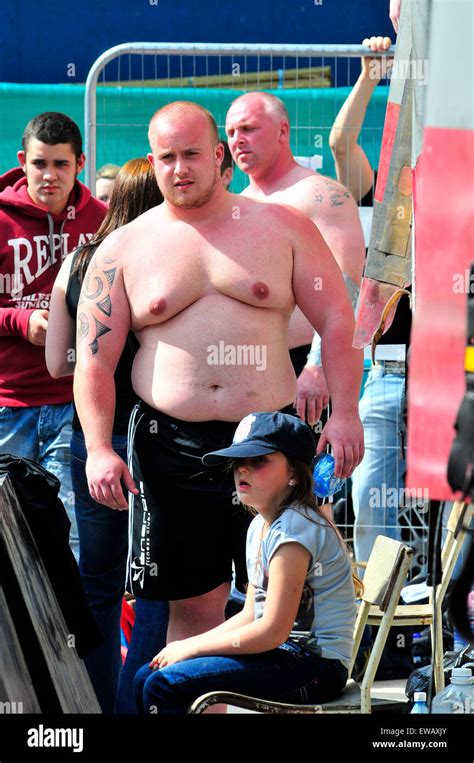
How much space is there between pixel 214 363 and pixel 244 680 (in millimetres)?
1054

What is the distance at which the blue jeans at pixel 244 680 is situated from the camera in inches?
142

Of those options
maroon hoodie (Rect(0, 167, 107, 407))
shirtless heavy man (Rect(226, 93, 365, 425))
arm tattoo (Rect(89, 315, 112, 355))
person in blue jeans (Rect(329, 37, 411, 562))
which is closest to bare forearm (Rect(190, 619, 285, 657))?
arm tattoo (Rect(89, 315, 112, 355))

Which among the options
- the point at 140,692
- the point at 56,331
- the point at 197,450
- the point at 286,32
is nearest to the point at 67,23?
the point at 286,32

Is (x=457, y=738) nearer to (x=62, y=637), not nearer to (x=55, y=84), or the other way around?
(x=62, y=637)

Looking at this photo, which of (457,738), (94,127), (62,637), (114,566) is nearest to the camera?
(457,738)

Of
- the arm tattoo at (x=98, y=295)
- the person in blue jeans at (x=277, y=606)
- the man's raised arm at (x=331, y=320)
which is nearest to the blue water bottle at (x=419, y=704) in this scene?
the person in blue jeans at (x=277, y=606)

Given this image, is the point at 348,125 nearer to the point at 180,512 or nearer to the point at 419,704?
the point at 180,512

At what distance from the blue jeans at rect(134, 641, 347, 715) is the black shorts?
0.56 m

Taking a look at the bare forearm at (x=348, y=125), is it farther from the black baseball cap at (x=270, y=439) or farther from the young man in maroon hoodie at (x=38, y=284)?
the black baseball cap at (x=270, y=439)

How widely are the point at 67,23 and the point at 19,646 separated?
244 inches

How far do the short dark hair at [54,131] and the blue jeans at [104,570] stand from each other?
4.63ft

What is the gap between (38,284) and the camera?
5.36 metres

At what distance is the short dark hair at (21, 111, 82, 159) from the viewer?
545 centimetres

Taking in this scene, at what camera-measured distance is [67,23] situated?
8.89 m
